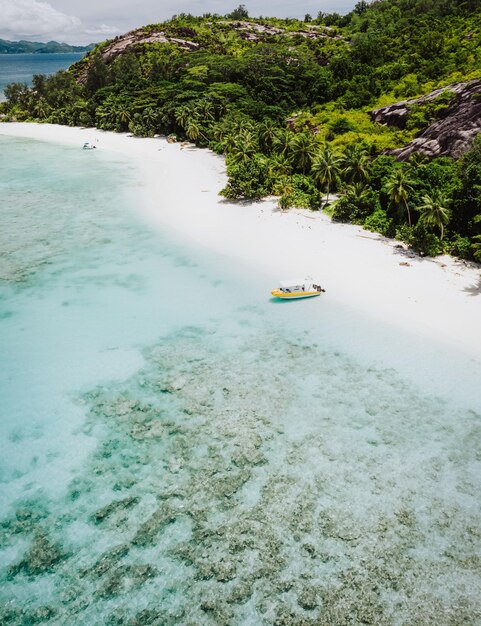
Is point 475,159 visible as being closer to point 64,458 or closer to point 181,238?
point 181,238

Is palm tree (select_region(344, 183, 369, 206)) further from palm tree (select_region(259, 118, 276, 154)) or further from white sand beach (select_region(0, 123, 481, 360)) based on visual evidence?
palm tree (select_region(259, 118, 276, 154))

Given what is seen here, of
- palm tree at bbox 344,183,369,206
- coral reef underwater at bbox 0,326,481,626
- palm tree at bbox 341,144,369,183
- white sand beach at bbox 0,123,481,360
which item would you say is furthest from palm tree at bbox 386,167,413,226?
coral reef underwater at bbox 0,326,481,626

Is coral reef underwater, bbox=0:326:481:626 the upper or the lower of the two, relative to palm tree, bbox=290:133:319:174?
lower

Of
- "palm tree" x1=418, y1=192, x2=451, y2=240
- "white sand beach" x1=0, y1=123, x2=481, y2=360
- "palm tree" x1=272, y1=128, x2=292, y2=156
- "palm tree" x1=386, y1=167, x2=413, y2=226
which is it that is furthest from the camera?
"palm tree" x1=272, y1=128, x2=292, y2=156

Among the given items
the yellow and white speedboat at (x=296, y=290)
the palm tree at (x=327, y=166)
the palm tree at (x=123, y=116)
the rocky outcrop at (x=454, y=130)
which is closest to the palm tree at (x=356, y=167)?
the palm tree at (x=327, y=166)

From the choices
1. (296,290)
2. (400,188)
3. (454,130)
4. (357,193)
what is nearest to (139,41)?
(454,130)

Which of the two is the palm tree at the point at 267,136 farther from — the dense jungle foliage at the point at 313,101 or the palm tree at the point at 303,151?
→ the palm tree at the point at 303,151
